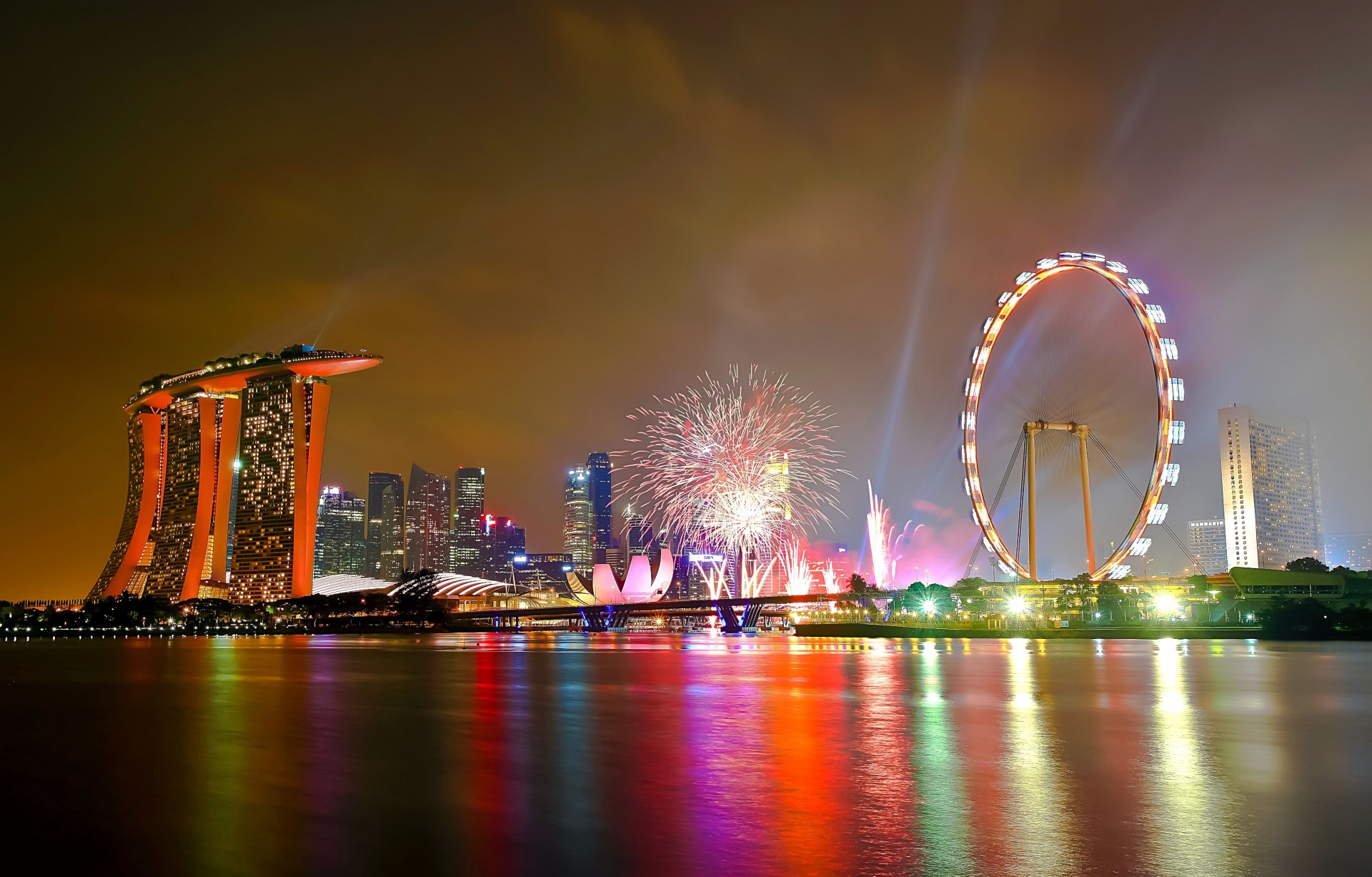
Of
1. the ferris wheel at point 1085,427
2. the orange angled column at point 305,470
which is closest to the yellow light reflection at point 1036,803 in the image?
the ferris wheel at point 1085,427

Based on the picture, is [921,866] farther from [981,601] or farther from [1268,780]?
[981,601]

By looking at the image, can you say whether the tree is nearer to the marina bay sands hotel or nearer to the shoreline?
the shoreline

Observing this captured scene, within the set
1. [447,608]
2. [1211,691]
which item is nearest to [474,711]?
[1211,691]

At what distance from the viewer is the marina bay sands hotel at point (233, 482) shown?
590 ft

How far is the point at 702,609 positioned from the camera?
146m

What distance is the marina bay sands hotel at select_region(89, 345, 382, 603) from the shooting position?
17988 cm

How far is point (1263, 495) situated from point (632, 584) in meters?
102

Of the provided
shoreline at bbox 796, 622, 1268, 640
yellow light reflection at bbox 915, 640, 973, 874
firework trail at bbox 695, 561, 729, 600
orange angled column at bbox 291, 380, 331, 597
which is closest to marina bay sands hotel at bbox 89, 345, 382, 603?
orange angled column at bbox 291, 380, 331, 597

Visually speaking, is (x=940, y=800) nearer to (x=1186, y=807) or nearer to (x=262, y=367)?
(x=1186, y=807)

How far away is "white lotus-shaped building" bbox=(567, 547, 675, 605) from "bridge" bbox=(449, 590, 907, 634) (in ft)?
15.3

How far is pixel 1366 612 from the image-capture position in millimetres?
82750

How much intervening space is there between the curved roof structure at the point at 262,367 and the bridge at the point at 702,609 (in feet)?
152

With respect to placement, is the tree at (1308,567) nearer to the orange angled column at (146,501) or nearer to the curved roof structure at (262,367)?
the curved roof structure at (262,367)

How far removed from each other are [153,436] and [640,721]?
202141mm
